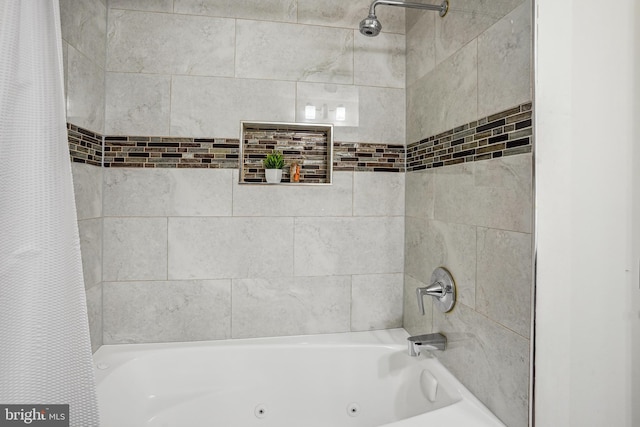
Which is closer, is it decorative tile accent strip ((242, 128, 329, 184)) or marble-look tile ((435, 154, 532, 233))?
marble-look tile ((435, 154, 532, 233))

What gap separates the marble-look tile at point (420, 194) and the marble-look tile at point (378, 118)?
239mm

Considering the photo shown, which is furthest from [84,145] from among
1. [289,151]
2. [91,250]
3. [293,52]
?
[293,52]

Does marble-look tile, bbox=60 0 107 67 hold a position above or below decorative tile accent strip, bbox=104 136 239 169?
above

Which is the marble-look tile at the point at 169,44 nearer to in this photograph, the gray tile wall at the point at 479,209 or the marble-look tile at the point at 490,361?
the gray tile wall at the point at 479,209

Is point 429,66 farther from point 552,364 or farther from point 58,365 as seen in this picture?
point 58,365

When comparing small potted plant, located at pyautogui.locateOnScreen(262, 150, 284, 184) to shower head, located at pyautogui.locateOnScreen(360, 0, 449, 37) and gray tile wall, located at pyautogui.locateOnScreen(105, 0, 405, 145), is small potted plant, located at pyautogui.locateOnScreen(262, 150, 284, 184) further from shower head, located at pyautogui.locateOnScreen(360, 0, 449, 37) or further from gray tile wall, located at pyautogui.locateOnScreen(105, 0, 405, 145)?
shower head, located at pyautogui.locateOnScreen(360, 0, 449, 37)

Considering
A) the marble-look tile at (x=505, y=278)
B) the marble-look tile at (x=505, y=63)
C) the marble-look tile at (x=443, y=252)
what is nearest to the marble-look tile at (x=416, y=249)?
the marble-look tile at (x=443, y=252)

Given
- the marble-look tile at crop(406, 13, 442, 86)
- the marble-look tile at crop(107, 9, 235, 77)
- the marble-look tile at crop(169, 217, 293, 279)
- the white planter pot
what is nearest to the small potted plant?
the white planter pot

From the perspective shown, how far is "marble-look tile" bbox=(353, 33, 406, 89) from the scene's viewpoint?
5.75 feet

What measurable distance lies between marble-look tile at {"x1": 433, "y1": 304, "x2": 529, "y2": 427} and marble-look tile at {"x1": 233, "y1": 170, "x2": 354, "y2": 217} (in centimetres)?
74

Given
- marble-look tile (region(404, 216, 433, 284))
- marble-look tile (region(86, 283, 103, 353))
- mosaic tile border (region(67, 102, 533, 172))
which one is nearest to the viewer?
mosaic tile border (region(67, 102, 533, 172))

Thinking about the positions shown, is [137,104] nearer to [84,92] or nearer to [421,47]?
[84,92]

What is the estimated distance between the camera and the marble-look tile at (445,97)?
1237 millimetres

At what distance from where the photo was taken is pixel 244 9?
→ 5.43 ft
